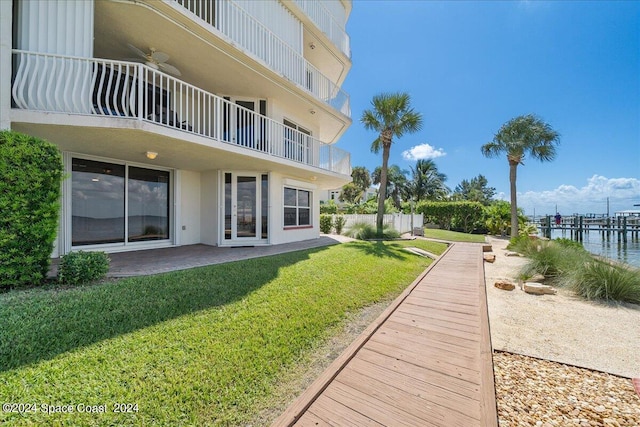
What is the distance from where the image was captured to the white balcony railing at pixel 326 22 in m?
11.0

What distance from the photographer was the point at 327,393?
2.42 meters

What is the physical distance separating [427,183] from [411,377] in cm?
3574

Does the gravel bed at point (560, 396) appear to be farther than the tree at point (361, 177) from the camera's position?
No

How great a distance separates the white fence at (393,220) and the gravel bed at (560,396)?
12650 millimetres

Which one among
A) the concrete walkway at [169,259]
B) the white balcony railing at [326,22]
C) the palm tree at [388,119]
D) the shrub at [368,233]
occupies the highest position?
the white balcony railing at [326,22]

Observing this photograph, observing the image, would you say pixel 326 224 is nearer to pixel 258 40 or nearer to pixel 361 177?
pixel 258 40

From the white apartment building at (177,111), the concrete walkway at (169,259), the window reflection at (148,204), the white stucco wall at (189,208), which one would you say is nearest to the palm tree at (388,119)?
the white apartment building at (177,111)

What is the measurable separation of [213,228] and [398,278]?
23.3 feet

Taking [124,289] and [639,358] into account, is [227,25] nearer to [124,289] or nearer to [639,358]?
[124,289]

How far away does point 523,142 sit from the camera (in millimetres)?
14750

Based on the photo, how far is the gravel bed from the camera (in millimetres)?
2152

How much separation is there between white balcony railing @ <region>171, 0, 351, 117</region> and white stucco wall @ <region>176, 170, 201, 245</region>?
514 cm

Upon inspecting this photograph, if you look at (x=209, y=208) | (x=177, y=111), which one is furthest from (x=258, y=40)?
(x=209, y=208)

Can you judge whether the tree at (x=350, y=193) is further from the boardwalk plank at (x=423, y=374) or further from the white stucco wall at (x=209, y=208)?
the boardwalk plank at (x=423, y=374)
